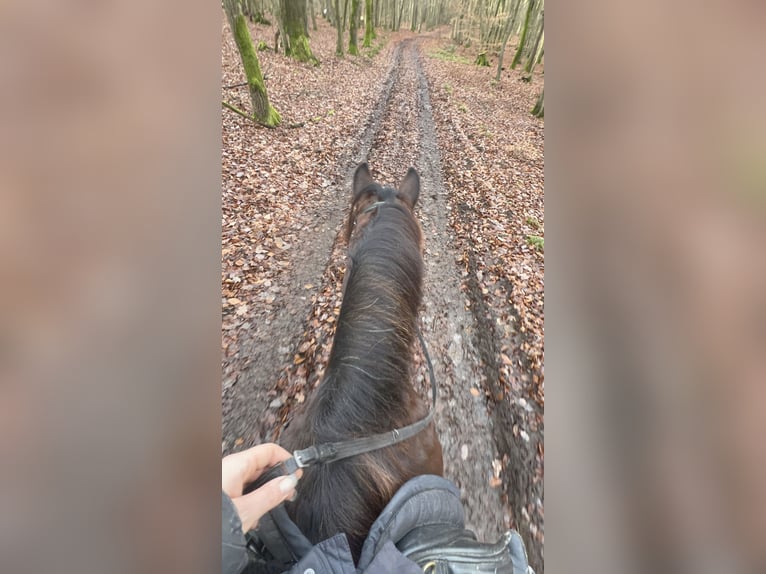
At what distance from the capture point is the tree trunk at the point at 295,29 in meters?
1.28

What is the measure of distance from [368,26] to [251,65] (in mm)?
998

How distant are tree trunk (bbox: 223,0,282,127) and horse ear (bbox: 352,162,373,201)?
58 cm

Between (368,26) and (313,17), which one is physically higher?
(368,26)

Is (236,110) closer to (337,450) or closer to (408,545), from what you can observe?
(337,450)

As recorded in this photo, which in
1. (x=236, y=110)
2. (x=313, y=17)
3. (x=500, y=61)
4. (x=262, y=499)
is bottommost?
(x=262, y=499)

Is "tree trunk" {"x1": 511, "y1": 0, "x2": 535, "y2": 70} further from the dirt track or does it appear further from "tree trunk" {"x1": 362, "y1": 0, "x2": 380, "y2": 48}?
"tree trunk" {"x1": 362, "y1": 0, "x2": 380, "y2": 48}

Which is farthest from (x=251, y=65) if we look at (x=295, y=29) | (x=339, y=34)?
(x=339, y=34)

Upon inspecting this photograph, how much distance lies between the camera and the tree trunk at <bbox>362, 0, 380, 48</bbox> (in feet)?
5.42

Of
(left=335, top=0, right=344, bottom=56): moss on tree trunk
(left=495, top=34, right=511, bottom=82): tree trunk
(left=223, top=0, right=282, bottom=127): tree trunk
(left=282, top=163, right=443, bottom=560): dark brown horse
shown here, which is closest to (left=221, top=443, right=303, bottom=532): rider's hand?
(left=282, top=163, right=443, bottom=560): dark brown horse

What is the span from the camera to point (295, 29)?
4.47 feet

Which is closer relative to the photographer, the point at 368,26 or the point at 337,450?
the point at 337,450

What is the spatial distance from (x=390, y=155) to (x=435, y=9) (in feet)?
2.12

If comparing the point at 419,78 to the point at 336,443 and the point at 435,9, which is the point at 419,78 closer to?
the point at 435,9
